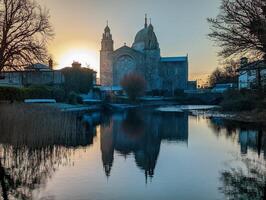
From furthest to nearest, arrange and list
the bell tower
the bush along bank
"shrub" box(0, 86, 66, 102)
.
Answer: the bell tower → the bush along bank → "shrub" box(0, 86, 66, 102)

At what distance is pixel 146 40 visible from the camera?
371 ft

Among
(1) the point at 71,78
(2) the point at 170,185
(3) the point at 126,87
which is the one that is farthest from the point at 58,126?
(3) the point at 126,87

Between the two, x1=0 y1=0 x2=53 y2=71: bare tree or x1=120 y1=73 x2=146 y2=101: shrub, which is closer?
x1=0 y1=0 x2=53 y2=71: bare tree

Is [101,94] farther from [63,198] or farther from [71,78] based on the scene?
[63,198]

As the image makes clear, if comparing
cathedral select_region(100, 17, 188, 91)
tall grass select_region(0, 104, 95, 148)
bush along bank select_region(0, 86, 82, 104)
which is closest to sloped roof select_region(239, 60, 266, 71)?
tall grass select_region(0, 104, 95, 148)

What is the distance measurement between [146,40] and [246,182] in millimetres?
105043

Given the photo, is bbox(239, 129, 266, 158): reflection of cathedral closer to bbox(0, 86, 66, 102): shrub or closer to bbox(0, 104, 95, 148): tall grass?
bbox(0, 104, 95, 148): tall grass

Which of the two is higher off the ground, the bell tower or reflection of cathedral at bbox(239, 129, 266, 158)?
the bell tower

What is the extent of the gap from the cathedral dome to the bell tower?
829 centimetres

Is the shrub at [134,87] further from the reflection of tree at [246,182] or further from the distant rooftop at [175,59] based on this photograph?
the reflection of tree at [246,182]

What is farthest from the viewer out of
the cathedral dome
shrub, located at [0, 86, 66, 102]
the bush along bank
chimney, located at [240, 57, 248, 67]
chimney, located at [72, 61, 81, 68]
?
the cathedral dome

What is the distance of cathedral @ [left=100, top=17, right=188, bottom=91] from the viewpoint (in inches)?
4257

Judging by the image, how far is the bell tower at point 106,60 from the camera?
109981mm

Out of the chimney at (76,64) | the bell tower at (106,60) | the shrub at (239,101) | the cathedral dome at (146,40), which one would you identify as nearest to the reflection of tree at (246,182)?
the shrub at (239,101)
